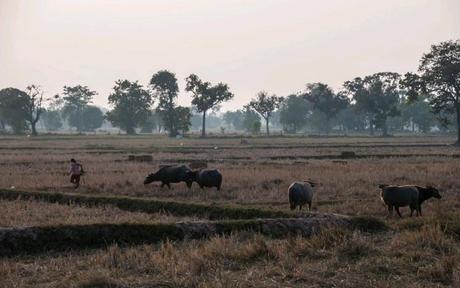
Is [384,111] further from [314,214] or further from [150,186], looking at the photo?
[314,214]

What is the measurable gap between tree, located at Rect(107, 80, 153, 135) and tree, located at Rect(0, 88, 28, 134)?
66.4 feet

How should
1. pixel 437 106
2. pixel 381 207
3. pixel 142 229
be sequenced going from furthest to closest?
pixel 437 106, pixel 381 207, pixel 142 229

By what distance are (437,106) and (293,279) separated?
73536mm

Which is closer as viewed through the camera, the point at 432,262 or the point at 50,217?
the point at 432,262

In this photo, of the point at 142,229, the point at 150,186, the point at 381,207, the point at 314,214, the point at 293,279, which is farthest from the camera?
the point at 150,186

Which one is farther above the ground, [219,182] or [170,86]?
[170,86]

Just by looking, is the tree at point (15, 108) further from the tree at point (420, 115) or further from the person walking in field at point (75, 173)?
the person walking in field at point (75, 173)

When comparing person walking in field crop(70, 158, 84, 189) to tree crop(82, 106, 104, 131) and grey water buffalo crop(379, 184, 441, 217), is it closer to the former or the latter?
grey water buffalo crop(379, 184, 441, 217)

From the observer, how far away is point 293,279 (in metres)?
10.4

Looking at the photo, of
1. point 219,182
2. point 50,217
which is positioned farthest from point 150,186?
point 50,217

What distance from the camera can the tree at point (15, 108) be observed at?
130125mm

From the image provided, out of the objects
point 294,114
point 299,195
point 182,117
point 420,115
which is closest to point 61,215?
point 299,195

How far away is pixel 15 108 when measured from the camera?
130250 mm

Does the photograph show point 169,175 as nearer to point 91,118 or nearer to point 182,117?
point 182,117
